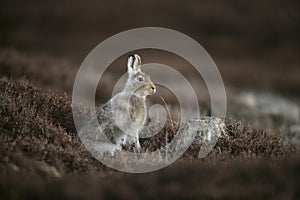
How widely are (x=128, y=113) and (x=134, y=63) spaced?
0.86m

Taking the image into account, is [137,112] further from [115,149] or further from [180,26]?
[180,26]

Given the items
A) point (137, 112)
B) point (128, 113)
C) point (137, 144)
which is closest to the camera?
point (137, 144)

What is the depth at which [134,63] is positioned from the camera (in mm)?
8992

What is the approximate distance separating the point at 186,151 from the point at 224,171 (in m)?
1.93

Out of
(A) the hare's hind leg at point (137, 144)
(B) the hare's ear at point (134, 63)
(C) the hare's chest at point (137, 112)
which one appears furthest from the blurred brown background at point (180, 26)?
(A) the hare's hind leg at point (137, 144)

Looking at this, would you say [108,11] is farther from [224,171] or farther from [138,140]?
[224,171]

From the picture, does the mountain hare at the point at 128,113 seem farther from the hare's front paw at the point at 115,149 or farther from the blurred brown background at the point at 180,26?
the blurred brown background at the point at 180,26

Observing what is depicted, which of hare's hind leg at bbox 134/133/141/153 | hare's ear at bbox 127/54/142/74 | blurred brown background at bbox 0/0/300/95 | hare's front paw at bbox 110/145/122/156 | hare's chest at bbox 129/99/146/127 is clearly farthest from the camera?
blurred brown background at bbox 0/0/300/95

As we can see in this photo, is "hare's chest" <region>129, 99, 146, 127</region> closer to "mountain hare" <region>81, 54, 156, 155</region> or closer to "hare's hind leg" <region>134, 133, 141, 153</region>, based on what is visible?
"mountain hare" <region>81, 54, 156, 155</region>

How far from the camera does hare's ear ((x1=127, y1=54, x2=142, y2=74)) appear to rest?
29.2ft

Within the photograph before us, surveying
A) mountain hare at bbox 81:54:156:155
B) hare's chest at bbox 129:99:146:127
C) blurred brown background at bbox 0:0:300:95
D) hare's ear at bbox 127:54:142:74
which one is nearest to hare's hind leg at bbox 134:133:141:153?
mountain hare at bbox 81:54:156:155

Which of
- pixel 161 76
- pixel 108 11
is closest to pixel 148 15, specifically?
pixel 108 11

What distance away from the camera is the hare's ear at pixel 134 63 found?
29.2ft

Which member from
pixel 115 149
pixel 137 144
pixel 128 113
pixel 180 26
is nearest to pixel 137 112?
pixel 128 113
